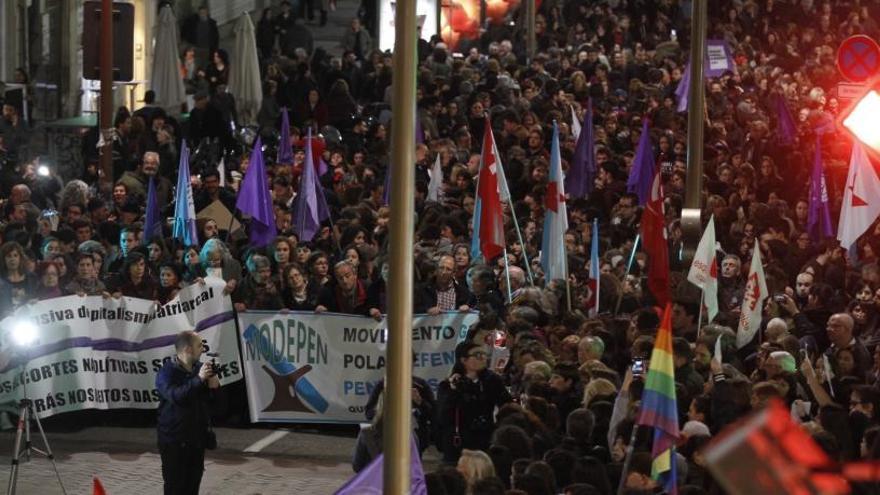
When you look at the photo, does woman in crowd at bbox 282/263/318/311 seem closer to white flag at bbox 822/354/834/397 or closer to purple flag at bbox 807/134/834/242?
white flag at bbox 822/354/834/397

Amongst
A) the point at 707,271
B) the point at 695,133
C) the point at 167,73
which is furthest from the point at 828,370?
the point at 167,73

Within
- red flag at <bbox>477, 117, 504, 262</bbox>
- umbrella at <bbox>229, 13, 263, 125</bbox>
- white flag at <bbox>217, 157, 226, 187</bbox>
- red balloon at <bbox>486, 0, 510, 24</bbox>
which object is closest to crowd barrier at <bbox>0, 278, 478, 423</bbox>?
red flag at <bbox>477, 117, 504, 262</bbox>

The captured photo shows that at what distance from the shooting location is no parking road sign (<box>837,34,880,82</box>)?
15.7 metres

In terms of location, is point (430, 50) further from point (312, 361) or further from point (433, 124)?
point (312, 361)

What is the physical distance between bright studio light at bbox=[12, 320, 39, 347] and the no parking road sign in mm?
7122

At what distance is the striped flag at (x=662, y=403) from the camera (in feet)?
28.3

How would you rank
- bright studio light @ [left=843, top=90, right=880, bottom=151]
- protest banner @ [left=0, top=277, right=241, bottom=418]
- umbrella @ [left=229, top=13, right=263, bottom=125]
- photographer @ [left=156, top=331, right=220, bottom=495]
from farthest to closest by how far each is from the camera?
1. umbrella @ [left=229, top=13, right=263, bottom=125]
2. protest banner @ [left=0, top=277, right=241, bottom=418]
3. bright studio light @ [left=843, top=90, right=880, bottom=151]
4. photographer @ [left=156, top=331, right=220, bottom=495]

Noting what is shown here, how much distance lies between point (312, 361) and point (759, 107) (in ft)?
42.6

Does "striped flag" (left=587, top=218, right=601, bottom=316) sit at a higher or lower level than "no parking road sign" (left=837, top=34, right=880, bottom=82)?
lower

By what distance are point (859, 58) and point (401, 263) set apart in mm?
8703

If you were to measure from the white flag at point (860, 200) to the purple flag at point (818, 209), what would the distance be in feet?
5.82

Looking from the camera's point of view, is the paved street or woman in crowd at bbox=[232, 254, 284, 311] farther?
woman in crowd at bbox=[232, 254, 284, 311]

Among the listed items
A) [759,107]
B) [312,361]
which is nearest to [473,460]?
[312,361]

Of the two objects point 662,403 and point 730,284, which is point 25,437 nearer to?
point 730,284
